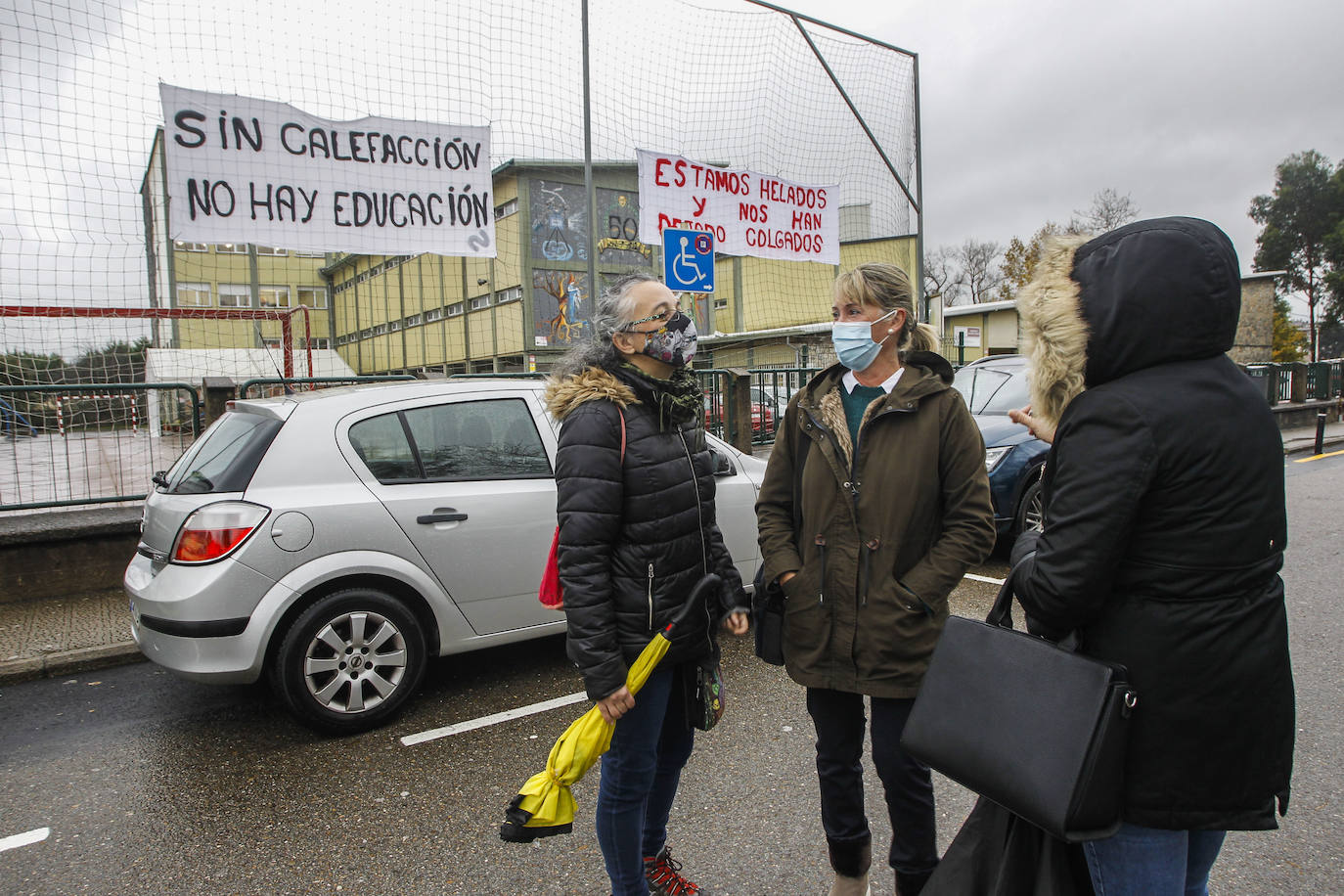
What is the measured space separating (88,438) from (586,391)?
591cm

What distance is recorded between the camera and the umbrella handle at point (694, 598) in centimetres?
211

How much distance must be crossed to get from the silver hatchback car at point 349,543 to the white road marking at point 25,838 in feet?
2.50

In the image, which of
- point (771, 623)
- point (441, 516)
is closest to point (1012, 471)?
point (441, 516)

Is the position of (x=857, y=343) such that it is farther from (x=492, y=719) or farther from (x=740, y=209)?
(x=740, y=209)

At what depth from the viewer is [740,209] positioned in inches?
287

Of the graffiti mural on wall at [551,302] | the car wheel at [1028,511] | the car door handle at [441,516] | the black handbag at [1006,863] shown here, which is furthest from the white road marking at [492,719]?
the graffiti mural on wall at [551,302]

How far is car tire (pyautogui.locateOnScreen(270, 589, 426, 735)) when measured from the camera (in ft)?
11.7

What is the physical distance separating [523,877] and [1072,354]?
7.57ft

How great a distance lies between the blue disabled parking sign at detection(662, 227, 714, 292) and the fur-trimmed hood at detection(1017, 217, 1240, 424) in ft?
17.5

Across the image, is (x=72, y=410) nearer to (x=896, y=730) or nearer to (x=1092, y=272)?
(x=896, y=730)

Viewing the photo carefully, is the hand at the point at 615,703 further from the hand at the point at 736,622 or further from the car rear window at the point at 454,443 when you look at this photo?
the car rear window at the point at 454,443

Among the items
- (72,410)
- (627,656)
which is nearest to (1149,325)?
(627,656)

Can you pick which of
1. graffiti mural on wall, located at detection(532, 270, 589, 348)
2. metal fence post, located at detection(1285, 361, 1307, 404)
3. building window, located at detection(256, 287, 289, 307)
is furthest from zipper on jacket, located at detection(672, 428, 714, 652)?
metal fence post, located at detection(1285, 361, 1307, 404)

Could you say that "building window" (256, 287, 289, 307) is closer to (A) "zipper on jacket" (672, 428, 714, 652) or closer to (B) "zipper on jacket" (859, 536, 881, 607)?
(A) "zipper on jacket" (672, 428, 714, 652)
